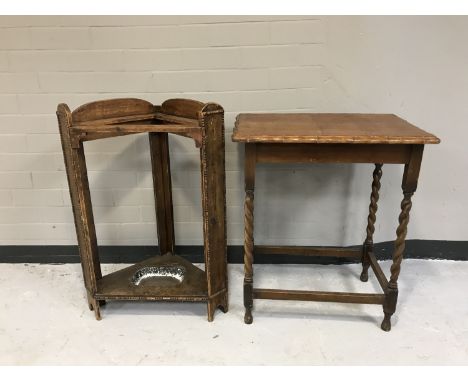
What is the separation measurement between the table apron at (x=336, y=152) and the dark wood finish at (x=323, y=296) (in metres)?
0.71

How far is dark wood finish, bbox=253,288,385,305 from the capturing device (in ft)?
6.60

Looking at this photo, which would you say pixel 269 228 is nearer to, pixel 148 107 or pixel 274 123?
pixel 274 123

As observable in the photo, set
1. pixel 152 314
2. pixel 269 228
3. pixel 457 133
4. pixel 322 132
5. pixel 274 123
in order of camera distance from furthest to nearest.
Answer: pixel 269 228
pixel 457 133
pixel 152 314
pixel 274 123
pixel 322 132

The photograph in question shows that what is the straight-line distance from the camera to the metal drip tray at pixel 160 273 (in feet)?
7.55

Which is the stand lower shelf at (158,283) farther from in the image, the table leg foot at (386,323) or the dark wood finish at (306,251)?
the table leg foot at (386,323)

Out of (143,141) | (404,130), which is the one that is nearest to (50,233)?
(143,141)

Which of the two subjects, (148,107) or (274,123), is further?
(148,107)

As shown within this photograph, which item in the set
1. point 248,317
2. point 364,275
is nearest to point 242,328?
point 248,317

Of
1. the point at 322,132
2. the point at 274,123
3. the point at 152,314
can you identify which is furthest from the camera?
the point at 152,314

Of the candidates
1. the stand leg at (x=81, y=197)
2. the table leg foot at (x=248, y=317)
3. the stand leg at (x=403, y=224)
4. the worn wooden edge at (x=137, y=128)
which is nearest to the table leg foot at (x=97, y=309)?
the stand leg at (x=81, y=197)

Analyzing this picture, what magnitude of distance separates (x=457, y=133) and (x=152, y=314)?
2.14m

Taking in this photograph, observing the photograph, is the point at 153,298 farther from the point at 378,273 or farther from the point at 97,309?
the point at 378,273

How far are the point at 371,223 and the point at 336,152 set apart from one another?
81 cm

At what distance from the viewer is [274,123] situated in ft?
6.48
